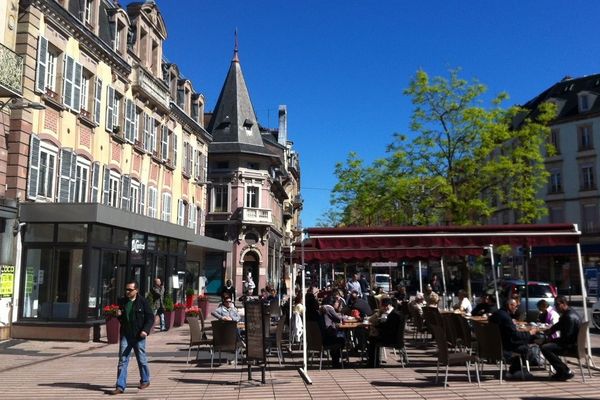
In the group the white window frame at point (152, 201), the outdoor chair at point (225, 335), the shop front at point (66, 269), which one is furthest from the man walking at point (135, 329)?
the white window frame at point (152, 201)

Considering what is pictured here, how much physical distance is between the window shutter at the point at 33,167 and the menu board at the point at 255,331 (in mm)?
9535

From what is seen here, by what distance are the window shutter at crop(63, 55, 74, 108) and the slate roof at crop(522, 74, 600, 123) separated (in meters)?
39.4

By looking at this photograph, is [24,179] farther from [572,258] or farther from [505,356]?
[572,258]

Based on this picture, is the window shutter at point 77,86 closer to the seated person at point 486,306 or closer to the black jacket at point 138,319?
the black jacket at point 138,319

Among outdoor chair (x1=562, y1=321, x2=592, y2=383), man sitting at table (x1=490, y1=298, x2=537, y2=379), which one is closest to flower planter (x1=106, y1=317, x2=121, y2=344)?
man sitting at table (x1=490, y1=298, x2=537, y2=379)

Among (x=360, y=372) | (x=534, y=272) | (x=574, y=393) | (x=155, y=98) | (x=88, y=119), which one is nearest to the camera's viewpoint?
(x=574, y=393)

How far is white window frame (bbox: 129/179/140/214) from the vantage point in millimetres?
22984

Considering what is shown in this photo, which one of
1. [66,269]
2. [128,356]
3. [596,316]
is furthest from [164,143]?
[128,356]

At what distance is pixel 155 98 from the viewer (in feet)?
80.7

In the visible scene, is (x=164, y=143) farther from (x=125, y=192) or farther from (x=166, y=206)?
(x=125, y=192)

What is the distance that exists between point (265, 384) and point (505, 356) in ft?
12.9

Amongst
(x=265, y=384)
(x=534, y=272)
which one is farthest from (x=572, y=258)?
(x=265, y=384)

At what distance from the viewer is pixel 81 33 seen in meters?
18.6

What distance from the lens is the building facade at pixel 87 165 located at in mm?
15906
